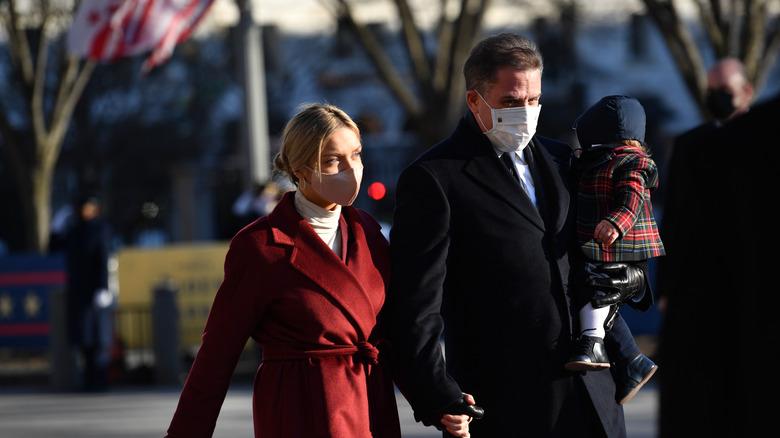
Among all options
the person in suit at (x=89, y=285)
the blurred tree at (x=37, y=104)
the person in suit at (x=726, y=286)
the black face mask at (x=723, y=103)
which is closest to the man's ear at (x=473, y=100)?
the person in suit at (x=726, y=286)

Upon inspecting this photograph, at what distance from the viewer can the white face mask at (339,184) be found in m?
3.68

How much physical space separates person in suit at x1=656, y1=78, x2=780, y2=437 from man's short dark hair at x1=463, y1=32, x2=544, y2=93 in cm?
162

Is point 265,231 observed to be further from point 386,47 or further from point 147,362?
point 386,47

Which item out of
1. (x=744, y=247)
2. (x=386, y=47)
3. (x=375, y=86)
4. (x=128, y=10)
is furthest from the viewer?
(x=375, y=86)

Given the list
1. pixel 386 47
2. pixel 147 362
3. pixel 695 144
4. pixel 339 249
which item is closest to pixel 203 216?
pixel 386 47

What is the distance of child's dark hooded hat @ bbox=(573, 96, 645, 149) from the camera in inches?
148

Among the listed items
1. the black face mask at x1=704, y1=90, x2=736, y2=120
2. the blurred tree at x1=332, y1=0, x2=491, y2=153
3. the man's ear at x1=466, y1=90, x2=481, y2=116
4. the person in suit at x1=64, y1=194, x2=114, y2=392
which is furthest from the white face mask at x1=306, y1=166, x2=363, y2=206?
the blurred tree at x1=332, y1=0, x2=491, y2=153

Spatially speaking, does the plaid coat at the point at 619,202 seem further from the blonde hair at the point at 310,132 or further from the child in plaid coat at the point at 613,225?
the blonde hair at the point at 310,132

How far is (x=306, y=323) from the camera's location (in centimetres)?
358

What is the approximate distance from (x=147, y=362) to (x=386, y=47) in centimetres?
2308

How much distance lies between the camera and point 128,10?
39.7 feet

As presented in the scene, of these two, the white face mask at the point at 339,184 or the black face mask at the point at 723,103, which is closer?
the white face mask at the point at 339,184

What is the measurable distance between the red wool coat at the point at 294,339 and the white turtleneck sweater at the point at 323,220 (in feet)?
0.32

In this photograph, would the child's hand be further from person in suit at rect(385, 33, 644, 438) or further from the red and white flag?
the red and white flag
